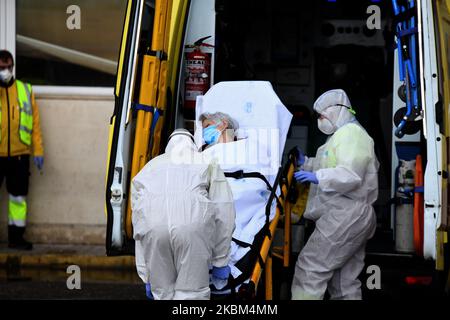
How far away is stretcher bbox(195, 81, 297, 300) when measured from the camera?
18.3 ft

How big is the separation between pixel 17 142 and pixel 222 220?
474 cm

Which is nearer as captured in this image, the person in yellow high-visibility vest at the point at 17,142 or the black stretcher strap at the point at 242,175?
the black stretcher strap at the point at 242,175

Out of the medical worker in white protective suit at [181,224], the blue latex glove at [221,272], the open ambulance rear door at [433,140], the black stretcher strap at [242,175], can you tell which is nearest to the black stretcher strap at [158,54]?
the black stretcher strap at [242,175]

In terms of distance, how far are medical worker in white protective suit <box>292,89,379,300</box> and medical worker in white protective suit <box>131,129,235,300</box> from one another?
1.31 m

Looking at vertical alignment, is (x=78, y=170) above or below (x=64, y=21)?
below

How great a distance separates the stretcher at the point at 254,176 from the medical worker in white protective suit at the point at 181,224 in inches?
9.7

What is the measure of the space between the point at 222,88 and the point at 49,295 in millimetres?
2675

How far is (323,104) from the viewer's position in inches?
267

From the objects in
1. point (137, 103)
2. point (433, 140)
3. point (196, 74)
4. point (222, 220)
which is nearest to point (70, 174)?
point (196, 74)

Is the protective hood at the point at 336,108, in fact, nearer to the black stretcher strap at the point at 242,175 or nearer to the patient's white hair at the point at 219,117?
the patient's white hair at the point at 219,117

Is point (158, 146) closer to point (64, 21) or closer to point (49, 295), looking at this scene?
point (49, 295)

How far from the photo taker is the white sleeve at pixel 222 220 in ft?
17.2

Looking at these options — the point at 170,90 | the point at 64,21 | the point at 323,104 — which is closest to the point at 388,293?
the point at 323,104

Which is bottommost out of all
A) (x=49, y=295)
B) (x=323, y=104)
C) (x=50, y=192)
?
(x=49, y=295)
